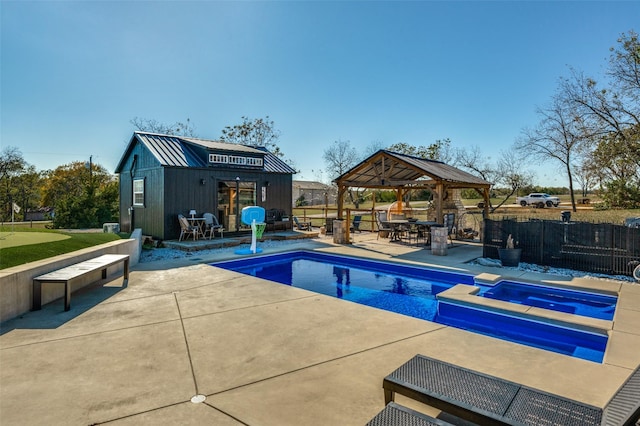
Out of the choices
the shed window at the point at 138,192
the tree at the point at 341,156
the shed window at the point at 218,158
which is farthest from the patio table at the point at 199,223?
the tree at the point at 341,156

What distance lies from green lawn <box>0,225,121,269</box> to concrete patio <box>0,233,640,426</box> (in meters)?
1.00

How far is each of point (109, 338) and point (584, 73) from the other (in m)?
21.6

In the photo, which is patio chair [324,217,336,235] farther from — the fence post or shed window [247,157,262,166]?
the fence post

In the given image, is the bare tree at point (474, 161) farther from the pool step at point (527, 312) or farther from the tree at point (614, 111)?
the pool step at point (527, 312)

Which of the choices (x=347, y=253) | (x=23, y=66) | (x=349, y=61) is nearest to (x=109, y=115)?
(x=23, y=66)

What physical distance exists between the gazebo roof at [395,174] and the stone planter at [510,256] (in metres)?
3.03

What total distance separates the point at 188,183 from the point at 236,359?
984 cm

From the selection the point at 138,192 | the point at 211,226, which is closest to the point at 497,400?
the point at 211,226

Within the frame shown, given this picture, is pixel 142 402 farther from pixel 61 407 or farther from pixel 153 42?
pixel 153 42

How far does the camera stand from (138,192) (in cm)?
1323

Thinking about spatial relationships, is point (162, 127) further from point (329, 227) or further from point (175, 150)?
point (329, 227)

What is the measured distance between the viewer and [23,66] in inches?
475

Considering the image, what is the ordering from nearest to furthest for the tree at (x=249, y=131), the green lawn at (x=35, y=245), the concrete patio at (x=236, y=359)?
the concrete patio at (x=236, y=359) < the green lawn at (x=35, y=245) < the tree at (x=249, y=131)

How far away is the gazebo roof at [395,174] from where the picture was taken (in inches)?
439
